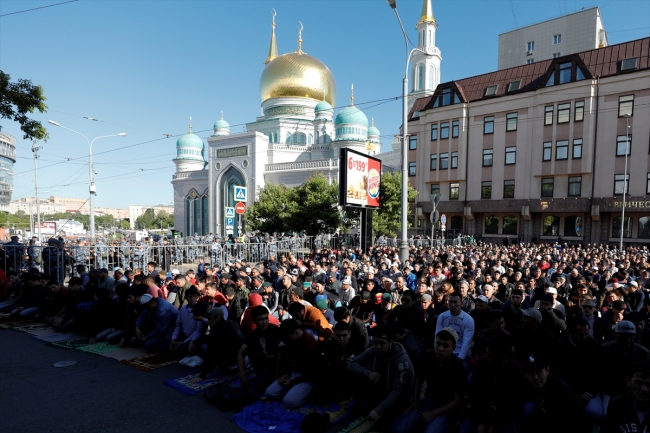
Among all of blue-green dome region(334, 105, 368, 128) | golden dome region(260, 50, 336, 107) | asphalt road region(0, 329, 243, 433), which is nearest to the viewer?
asphalt road region(0, 329, 243, 433)

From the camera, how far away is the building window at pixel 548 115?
26953 millimetres

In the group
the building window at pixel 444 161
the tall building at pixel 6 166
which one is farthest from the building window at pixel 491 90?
the tall building at pixel 6 166

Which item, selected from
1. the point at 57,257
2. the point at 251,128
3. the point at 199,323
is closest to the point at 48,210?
the point at 251,128

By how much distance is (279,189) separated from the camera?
27406 mm

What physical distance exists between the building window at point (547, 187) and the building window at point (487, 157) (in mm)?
3966

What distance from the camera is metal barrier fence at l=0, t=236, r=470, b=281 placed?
12219 millimetres

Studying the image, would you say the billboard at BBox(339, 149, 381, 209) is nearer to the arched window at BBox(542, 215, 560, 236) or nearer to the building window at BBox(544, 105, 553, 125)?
the building window at BBox(544, 105, 553, 125)

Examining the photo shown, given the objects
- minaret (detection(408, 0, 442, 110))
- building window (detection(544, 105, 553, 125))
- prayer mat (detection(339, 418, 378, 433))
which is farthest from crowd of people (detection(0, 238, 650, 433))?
minaret (detection(408, 0, 442, 110))

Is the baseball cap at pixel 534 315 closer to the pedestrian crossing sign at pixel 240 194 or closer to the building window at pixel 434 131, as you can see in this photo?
the pedestrian crossing sign at pixel 240 194

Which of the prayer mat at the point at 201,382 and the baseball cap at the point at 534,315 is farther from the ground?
the baseball cap at the point at 534,315

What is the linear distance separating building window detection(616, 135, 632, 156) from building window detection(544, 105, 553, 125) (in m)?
4.10

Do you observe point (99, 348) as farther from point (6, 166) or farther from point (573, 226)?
point (6, 166)

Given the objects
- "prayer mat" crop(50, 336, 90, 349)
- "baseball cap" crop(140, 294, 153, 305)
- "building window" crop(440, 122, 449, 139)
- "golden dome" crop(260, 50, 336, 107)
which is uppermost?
"golden dome" crop(260, 50, 336, 107)

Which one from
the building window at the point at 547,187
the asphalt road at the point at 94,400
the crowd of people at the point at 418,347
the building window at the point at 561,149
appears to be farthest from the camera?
the building window at the point at 547,187
